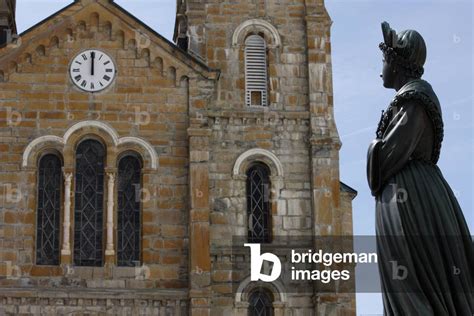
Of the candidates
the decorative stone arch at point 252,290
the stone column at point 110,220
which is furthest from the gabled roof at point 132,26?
the decorative stone arch at point 252,290

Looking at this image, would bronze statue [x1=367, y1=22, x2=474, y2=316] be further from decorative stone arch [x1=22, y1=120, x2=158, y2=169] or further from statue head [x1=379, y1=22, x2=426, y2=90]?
decorative stone arch [x1=22, y1=120, x2=158, y2=169]

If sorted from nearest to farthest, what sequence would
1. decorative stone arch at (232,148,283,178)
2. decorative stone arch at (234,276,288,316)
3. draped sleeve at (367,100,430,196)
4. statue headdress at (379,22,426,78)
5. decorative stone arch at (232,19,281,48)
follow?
draped sleeve at (367,100,430,196) → statue headdress at (379,22,426,78) → decorative stone arch at (234,276,288,316) → decorative stone arch at (232,148,283,178) → decorative stone arch at (232,19,281,48)

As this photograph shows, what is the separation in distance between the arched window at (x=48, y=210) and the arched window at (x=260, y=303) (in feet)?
15.3

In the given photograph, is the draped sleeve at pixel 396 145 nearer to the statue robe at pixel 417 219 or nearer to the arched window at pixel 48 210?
the statue robe at pixel 417 219

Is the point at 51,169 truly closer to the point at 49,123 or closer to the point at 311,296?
the point at 49,123

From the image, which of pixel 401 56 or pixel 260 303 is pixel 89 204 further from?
pixel 401 56

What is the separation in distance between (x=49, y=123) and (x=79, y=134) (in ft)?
2.51

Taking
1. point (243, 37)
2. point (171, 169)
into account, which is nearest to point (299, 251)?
point (171, 169)

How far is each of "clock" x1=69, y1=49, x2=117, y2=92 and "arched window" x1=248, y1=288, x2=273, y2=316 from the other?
6.15 metres

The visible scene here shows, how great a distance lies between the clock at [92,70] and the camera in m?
27.2

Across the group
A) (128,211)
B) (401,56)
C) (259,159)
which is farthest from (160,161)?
(401,56)

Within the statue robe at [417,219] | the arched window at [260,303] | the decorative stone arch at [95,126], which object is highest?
the decorative stone arch at [95,126]

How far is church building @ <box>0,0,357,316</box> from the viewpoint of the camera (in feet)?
84.9

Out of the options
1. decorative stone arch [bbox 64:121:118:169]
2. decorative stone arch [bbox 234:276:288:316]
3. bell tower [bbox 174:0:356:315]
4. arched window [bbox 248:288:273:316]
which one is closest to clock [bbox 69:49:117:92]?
decorative stone arch [bbox 64:121:118:169]
